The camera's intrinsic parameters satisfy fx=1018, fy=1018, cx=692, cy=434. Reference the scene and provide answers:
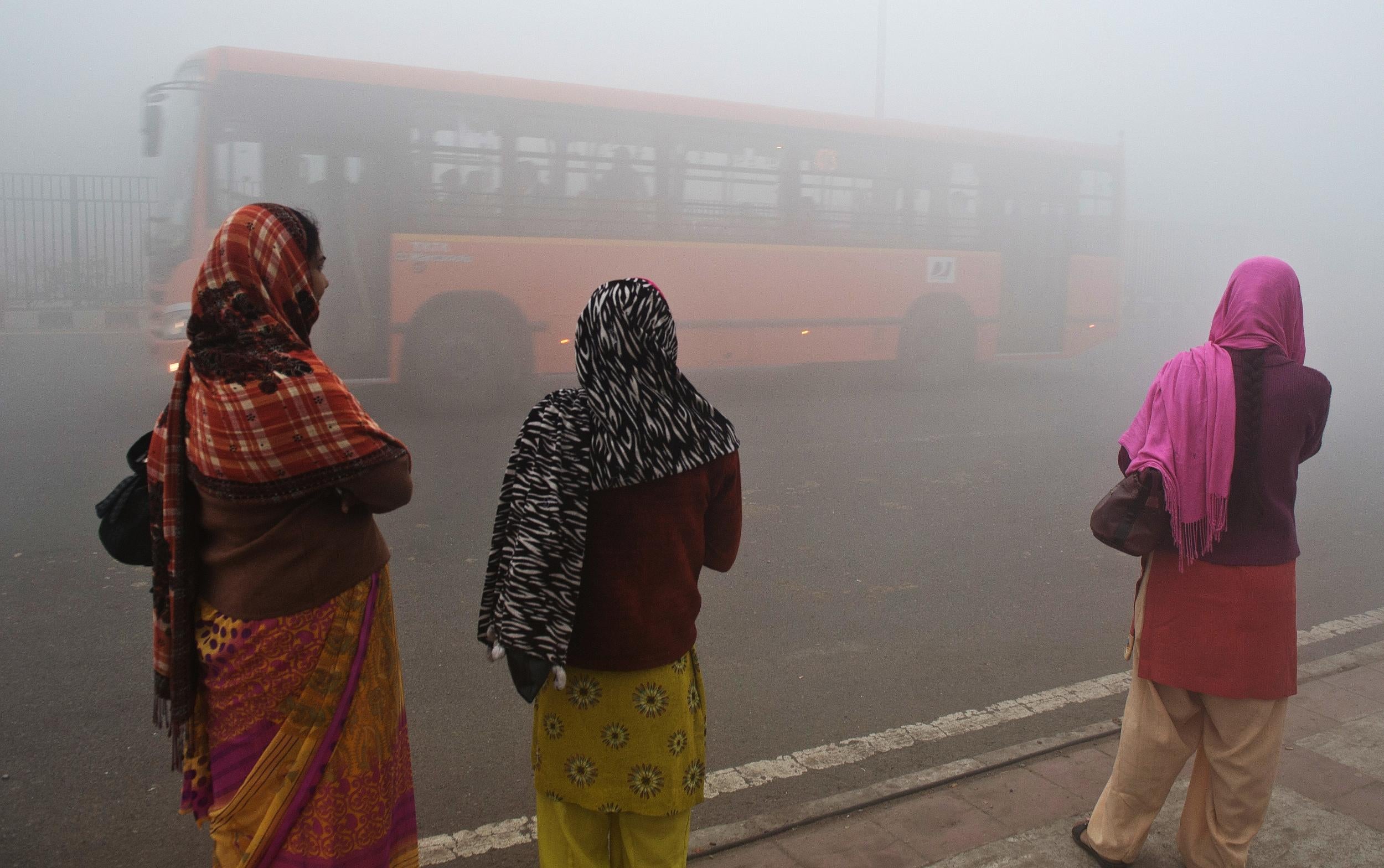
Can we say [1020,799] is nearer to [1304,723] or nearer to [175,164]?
[1304,723]

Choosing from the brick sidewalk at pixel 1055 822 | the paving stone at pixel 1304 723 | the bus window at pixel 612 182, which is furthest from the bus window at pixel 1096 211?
the brick sidewalk at pixel 1055 822

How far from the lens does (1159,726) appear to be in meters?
2.52

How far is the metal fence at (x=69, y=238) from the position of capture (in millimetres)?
18938

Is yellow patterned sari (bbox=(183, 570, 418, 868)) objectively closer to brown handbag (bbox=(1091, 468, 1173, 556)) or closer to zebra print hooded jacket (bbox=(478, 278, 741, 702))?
zebra print hooded jacket (bbox=(478, 278, 741, 702))

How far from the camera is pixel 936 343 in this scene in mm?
12453

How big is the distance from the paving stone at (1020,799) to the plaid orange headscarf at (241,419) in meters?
1.99

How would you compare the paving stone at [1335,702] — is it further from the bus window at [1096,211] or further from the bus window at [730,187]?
the bus window at [1096,211]

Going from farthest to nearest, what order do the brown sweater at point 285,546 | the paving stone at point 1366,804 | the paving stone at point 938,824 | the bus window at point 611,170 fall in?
the bus window at point 611,170
the paving stone at point 1366,804
the paving stone at point 938,824
the brown sweater at point 285,546

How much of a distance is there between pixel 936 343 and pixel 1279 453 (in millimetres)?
10248

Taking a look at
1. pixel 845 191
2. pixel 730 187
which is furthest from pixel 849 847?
pixel 845 191

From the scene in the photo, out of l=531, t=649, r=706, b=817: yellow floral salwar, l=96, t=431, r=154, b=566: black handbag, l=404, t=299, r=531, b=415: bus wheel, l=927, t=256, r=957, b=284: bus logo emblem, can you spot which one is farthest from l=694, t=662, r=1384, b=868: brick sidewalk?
l=927, t=256, r=957, b=284: bus logo emblem

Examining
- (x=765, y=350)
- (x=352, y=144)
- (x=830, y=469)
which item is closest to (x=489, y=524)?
(x=830, y=469)

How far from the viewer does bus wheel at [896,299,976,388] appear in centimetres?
1229

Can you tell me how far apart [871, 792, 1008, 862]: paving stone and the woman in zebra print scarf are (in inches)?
38.7
